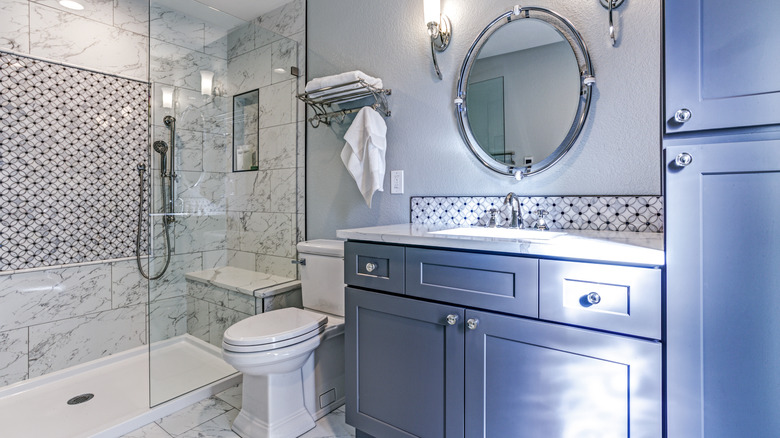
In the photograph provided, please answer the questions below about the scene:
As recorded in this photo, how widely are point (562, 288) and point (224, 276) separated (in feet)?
6.79

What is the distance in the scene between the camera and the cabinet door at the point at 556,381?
943mm

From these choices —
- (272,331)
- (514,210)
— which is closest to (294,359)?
(272,331)

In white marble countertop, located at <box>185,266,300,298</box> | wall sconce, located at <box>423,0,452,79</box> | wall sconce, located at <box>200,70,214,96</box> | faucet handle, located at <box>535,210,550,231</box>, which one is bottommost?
white marble countertop, located at <box>185,266,300,298</box>

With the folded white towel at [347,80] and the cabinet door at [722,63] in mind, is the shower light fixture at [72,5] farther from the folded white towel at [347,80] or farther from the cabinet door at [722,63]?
the cabinet door at [722,63]

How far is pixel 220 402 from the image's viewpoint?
202 cm

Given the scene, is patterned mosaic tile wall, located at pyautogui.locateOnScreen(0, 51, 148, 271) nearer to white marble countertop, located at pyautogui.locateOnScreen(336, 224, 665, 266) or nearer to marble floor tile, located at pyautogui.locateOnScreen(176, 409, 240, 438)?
marble floor tile, located at pyautogui.locateOnScreen(176, 409, 240, 438)

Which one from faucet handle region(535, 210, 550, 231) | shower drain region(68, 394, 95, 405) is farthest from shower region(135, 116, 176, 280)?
faucet handle region(535, 210, 550, 231)

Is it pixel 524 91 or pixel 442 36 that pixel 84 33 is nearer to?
pixel 442 36

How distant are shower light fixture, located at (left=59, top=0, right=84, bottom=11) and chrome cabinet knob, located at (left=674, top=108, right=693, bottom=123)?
3.23 metres

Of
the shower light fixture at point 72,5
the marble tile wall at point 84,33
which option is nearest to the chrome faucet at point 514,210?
the marble tile wall at point 84,33

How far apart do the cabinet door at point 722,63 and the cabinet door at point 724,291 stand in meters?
0.07

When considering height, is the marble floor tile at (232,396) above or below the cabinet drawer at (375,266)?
below

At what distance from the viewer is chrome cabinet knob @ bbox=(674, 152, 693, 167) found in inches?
34.1

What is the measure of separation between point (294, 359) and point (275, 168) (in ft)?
4.49
